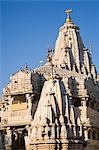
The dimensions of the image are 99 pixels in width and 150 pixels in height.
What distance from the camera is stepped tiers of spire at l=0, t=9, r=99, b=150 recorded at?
2120 cm

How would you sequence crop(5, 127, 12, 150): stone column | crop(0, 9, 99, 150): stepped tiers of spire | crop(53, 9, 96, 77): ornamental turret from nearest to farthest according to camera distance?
crop(0, 9, 99, 150): stepped tiers of spire → crop(5, 127, 12, 150): stone column → crop(53, 9, 96, 77): ornamental turret

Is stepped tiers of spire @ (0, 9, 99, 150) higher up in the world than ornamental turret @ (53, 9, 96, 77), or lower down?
lower down

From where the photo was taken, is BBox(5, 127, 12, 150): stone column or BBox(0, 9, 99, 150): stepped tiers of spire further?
BBox(5, 127, 12, 150): stone column

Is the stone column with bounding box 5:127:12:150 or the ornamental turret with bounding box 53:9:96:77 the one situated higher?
the ornamental turret with bounding box 53:9:96:77

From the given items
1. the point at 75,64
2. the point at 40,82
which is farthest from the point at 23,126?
the point at 75,64

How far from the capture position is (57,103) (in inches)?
879

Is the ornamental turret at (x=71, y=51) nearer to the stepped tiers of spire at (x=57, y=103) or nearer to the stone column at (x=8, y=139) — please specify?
the stepped tiers of spire at (x=57, y=103)

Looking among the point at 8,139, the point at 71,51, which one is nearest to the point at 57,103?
the point at 8,139

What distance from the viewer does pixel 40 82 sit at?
3556 centimetres

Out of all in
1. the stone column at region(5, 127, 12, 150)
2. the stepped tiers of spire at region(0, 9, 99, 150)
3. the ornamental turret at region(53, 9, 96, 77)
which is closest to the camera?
the stepped tiers of spire at region(0, 9, 99, 150)

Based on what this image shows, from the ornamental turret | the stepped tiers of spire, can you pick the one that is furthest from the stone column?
the ornamental turret

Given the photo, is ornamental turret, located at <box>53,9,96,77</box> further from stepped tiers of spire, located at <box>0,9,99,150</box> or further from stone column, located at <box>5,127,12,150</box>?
stone column, located at <box>5,127,12,150</box>

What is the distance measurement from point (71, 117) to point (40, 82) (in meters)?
13.6

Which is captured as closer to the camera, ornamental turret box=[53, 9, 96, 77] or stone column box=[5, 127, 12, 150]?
stone column box=[5, 127, 12, 150]
